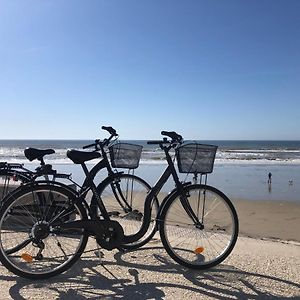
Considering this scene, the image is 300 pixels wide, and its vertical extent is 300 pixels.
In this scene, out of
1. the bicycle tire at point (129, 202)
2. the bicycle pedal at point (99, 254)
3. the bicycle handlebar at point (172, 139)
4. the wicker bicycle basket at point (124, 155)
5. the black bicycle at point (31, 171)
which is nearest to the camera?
the black bicycle at point (31, 171)

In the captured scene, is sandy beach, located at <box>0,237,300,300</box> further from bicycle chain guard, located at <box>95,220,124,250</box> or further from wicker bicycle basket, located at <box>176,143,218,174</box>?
wicker bicycle basket, located at <box>176,143,218,174</box>

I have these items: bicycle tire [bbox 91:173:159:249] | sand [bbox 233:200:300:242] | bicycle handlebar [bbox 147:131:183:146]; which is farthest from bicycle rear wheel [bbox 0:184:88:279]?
sand [bbox 233:200:300:242]

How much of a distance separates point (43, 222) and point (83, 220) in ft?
1.19

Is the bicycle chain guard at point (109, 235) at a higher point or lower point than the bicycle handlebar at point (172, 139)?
lower

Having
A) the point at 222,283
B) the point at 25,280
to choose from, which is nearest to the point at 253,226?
the point at 222,283

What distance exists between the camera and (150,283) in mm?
3723

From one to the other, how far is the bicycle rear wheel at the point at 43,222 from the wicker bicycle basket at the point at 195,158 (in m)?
1.04

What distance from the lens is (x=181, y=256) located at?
445 centimetres

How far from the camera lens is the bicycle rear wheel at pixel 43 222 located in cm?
375

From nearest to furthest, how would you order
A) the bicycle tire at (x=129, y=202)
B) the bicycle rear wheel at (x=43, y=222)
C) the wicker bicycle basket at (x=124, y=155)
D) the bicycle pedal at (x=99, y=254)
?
the bicycle rear wheel at (x=43, y=222) < the bicycle pedal at (x=99, y=254) < the wicker bicycle basket at (x=124, y=155) < the bicycle tire at (x=129, y=202)

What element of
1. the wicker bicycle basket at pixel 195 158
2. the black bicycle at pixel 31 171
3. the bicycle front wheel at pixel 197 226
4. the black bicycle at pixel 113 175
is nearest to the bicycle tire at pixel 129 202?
the black bicycle at pixel 113 175

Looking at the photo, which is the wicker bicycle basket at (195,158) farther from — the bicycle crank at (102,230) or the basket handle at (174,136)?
the bicycle crank at (102,230)

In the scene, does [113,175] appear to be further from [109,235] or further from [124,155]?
[109,235]

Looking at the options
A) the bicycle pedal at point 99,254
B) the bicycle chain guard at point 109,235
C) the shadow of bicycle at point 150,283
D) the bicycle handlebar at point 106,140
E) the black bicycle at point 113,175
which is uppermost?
the bicycle handlebar at point 106,140
